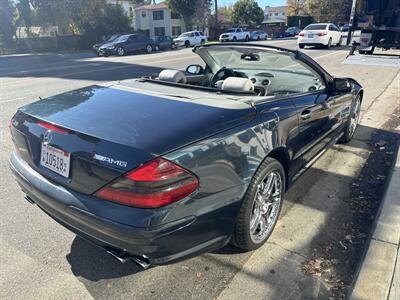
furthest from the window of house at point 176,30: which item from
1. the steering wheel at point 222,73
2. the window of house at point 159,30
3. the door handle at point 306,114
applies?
the door handle at point 306,114

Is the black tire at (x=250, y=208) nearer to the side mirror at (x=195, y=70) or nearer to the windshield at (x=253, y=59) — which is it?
the windshield at (x=253, y=59)

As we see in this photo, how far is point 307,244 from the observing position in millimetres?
3023

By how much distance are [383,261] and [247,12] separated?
219ft

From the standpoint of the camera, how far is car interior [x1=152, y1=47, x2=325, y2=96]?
11.9 feet

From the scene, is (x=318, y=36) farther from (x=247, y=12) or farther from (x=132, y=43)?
(x=247, y=12)

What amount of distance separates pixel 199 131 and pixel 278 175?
106 centimetres

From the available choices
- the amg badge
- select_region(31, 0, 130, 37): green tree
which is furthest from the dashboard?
select_region(31, 0, 130, 37): green tree

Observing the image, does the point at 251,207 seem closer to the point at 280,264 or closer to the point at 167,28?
the point at 280,264

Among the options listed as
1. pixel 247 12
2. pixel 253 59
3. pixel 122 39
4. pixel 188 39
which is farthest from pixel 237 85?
pixel 247 12

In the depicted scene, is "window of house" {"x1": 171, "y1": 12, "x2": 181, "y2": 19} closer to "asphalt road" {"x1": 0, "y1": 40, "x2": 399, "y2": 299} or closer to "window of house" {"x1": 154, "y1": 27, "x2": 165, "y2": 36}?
"window of house" {"x1": 154, "y1": 27, "x2": 165, "y2": 36}

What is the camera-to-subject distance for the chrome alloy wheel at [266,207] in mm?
2803

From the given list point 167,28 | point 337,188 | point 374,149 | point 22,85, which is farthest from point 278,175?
point 167,28

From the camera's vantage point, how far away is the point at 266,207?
9.78 feet

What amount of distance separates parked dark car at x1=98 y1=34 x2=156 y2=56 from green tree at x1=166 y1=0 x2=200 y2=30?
25.7 m
